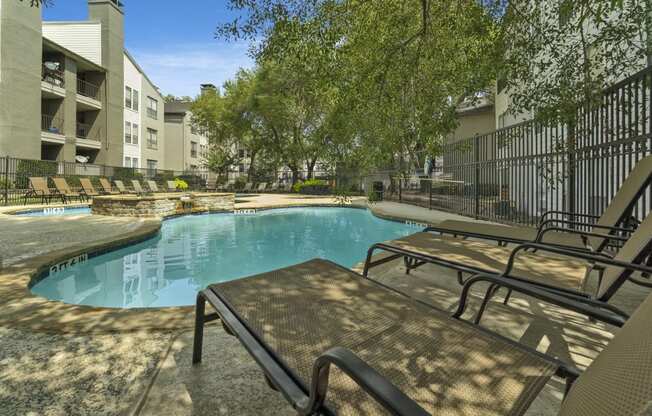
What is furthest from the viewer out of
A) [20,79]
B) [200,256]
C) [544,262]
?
[20,79]

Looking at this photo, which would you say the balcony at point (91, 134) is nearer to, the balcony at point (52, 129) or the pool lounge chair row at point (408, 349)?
the balcony at point (52, 129)

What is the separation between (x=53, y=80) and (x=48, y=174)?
24.0 feet

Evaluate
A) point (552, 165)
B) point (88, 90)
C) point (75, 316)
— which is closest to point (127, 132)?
point (88, 90)

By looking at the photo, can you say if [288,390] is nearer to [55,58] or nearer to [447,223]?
[447,223]

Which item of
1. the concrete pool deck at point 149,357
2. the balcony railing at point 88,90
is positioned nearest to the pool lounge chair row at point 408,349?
the concrete pool deck at point 149,357

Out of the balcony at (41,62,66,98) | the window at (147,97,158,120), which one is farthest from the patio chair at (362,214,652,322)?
the window at (147,97,158,120)

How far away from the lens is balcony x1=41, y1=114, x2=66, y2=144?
63.9 ft

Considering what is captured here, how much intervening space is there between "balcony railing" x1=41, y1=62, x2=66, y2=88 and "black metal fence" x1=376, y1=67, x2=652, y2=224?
2162 cm

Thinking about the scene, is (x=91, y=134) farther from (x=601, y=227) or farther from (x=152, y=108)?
(x=601, y=227)

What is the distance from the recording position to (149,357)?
1987 mm

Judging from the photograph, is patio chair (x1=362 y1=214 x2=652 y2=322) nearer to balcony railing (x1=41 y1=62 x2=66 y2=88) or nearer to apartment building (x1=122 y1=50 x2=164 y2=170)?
balcony railing (x1=41 y1=62 x2=66 y2=88)

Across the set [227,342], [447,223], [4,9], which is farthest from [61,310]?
[4,9]

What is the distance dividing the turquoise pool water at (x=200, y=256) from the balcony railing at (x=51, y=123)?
584 inches

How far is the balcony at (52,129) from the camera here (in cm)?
1948
